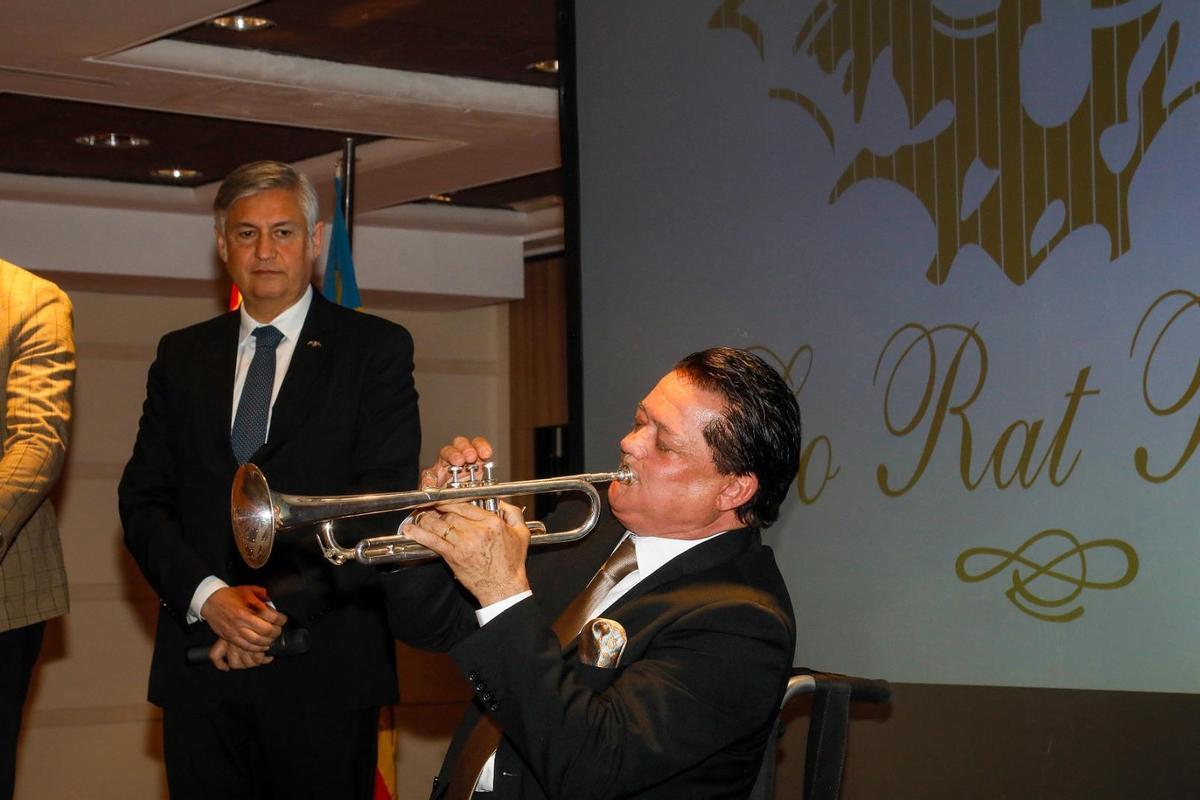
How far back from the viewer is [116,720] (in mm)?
8117

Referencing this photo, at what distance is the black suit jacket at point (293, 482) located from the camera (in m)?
2.78

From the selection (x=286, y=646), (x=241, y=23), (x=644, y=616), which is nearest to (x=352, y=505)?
(x=644, y=616)

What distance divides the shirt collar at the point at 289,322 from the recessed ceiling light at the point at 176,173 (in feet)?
13.4

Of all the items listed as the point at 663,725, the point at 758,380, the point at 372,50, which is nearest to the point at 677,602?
the point at 663,725

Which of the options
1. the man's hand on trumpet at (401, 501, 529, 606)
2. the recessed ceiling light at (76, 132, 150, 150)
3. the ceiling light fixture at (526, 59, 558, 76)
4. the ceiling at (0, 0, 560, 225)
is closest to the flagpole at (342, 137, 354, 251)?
the ceiling at (0, 0, 560, 225)

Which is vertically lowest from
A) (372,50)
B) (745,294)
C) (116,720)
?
(116,720)

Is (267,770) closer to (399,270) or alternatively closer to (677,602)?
(677,602)

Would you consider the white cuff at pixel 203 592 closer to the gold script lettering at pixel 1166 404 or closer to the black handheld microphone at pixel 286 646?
the black handheld microphone at pixel 286 646

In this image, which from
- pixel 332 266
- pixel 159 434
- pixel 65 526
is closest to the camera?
pixel 159 434

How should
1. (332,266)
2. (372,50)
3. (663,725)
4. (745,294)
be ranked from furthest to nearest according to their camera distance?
(332,266), (372,50), (745,294), (663,725)

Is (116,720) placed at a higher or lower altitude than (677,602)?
lower

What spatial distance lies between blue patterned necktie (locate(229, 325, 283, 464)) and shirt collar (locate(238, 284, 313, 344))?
14 millimetres

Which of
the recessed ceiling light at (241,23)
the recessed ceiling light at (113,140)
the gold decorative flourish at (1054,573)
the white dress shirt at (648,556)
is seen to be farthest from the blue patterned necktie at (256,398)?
the recessed ceiling light at (113,140)

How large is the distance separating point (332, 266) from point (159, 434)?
2.51m
